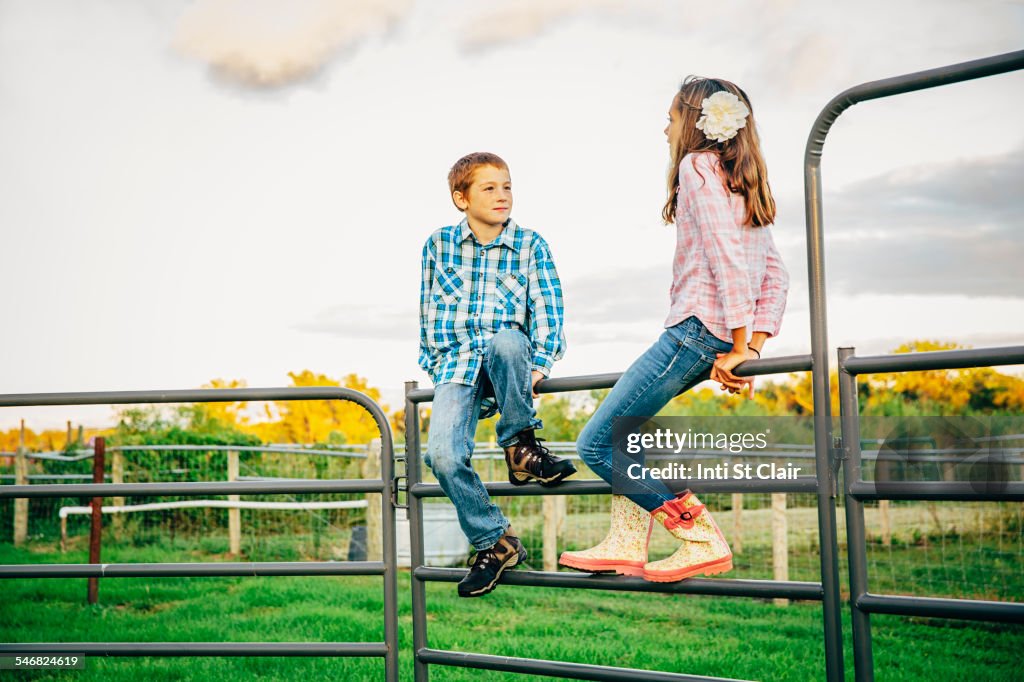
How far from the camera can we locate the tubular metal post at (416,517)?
2.77m

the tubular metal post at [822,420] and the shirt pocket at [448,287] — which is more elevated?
the shirt pocket at [448,287]

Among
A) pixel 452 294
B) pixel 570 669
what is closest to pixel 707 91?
pixel 452 294

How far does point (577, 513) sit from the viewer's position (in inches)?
305

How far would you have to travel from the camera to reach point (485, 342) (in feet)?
8.35

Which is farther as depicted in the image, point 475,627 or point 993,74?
point 475,627

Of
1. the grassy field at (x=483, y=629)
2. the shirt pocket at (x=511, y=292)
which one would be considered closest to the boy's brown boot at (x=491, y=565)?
the shirt pocket at (x=511, y=292)

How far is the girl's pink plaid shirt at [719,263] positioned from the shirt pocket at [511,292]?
0.47 meters

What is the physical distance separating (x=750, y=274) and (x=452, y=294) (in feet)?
2.73

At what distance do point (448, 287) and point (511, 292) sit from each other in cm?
18

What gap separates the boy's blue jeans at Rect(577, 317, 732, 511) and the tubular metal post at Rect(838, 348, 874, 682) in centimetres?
29

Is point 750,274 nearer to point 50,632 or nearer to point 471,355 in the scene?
point 471,355

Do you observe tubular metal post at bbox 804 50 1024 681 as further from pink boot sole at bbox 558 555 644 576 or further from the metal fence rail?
the metal fence rail

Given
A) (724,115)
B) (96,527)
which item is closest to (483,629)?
(96,527)

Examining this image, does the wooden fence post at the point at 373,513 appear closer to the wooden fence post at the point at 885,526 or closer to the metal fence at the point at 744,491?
the wooden fence post at the point at 885,526
